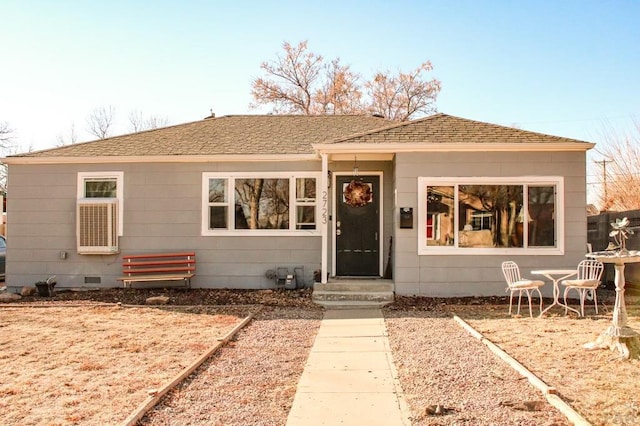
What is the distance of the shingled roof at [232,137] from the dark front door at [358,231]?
50.8 inches

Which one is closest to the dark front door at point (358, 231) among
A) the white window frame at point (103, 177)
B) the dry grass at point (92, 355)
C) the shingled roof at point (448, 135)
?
the shingled roof at point (448, 135)

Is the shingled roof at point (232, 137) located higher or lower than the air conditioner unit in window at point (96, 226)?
higher

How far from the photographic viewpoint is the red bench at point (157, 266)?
11.1 m

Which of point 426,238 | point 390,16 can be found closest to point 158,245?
point 426,238

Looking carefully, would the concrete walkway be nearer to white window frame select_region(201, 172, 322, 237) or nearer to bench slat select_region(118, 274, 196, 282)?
white window frame select_region(201, 172, 322, 237)

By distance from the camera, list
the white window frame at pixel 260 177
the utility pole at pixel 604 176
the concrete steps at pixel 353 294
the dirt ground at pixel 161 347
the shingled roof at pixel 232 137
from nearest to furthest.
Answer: the dirt ground at pixel 161 347
the concrete steps at pixel 353 294
the white window frame at pixel 260 177
the shingled roof at pixel 232 137
the utility pole at pixel 604 176

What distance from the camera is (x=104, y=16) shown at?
10141 millimetres

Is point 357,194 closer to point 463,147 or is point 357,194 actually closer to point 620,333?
point 463,147

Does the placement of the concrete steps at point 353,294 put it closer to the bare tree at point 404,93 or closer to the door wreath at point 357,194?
the door wreath at point 357,194

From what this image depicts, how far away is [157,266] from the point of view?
11.3m

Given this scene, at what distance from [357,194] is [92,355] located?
6449 millimetres

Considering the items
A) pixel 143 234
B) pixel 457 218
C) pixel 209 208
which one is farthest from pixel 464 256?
pixel 143 234

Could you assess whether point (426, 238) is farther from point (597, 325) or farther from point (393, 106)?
point (393, 106)

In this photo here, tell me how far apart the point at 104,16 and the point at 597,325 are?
9.76m
